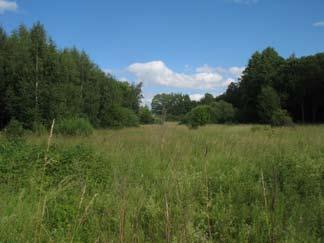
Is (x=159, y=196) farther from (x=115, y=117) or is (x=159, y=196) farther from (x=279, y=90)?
(x=279, y=90)

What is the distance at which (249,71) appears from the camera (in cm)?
6231

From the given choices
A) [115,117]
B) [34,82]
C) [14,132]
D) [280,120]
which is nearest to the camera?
[14,132]

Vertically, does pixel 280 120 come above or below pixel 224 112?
below

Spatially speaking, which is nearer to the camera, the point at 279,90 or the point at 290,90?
the point at 290,90

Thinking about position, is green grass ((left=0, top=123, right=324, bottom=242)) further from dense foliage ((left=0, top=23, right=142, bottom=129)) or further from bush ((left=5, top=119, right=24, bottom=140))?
dense foliage ((left=0, top=23, right=142, bottom=129))

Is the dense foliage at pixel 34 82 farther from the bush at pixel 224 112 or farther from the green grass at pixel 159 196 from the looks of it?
the bush at pixel 224 112

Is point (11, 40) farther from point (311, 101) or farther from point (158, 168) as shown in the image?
point (311, 101)

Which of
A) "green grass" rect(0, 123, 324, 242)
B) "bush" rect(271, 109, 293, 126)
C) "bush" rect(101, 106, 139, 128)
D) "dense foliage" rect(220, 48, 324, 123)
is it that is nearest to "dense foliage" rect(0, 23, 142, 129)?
"bush" rect(101, 106, 139, 128)

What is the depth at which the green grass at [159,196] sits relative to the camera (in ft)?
10.7

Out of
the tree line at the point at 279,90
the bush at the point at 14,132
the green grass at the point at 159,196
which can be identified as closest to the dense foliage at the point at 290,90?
the tree line at the point at 279,90

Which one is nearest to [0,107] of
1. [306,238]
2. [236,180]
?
[236,180]

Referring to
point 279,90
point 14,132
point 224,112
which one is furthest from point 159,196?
point 224,112

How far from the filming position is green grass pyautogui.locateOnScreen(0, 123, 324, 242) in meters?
3.27

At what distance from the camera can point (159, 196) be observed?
509 centimetres
